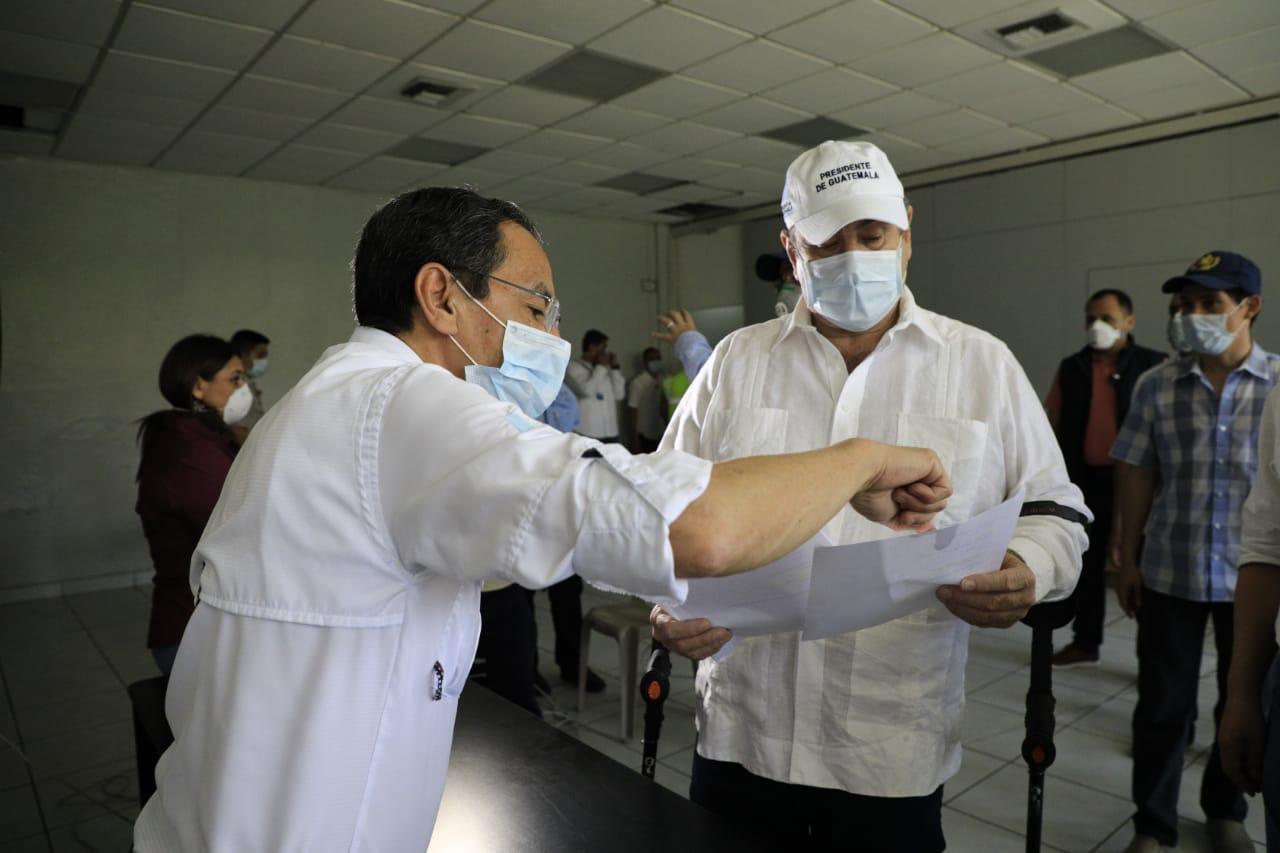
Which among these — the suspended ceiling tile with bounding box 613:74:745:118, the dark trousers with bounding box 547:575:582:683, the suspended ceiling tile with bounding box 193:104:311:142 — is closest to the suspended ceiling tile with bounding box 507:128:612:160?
the suspended ceiling tile with bounding box 613:74:745:118

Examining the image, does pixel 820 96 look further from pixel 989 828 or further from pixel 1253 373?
pixel 989 828

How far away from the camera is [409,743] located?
85 centimetres

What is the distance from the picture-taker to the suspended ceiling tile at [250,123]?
5.35 meters

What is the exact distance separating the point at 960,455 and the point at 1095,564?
355cm

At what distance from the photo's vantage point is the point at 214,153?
6238mm

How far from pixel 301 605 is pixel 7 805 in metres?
3.03

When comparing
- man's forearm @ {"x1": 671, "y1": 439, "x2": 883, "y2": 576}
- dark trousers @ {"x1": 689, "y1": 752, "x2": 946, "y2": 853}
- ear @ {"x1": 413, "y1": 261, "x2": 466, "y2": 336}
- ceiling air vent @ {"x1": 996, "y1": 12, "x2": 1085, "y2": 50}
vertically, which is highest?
ceiling air vent @ {"x1": 996, "y1": 12, "x2": 1085, "y2": 50}

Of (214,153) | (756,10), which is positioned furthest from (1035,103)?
(214,153)

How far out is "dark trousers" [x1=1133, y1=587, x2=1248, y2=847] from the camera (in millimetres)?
2426

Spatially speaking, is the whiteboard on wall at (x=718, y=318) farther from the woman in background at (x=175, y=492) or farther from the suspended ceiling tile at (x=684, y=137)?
the woman in background at (x=175, y=492)

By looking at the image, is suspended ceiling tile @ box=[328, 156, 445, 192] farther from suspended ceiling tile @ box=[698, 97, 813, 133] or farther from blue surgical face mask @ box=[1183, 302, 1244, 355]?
blue surgical face mask @ box=[1183, 302, 1244, 355]

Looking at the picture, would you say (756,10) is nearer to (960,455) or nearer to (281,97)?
(281,97)

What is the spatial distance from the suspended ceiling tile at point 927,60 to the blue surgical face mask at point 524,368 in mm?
4087

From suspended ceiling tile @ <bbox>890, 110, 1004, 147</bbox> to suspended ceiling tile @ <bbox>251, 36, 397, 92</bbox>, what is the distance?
3.65 metres
